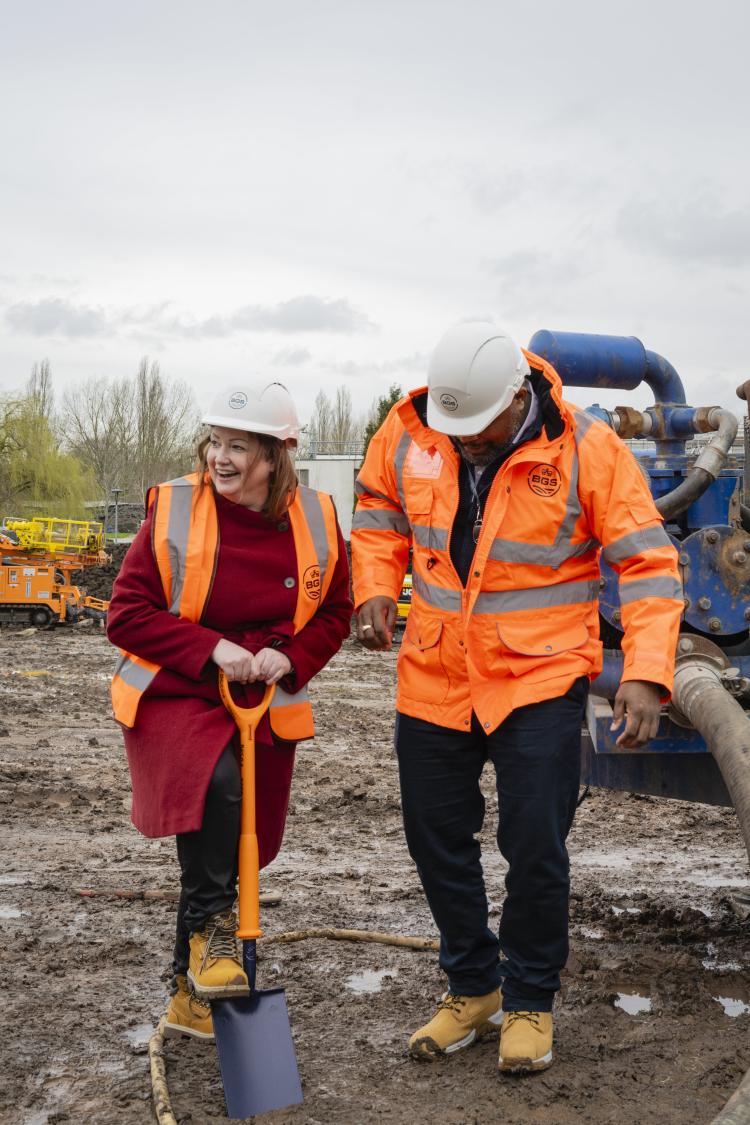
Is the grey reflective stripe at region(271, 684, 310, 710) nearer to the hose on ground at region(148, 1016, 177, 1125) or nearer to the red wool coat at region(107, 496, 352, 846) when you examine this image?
the red wool coat at region(107, 496, 352, 846)

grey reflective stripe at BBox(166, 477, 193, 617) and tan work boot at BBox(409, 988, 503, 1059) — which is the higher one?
grey reflective stripe at BBox(166, 477, 193, 617)

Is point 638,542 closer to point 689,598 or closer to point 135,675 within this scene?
point 689,598

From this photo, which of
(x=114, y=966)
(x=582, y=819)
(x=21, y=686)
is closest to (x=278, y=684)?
(x=114, y=966)

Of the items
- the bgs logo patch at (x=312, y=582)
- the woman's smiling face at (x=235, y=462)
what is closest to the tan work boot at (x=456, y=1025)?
the bgs logo patch at (x=312, y=582)

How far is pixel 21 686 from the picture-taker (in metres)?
14.2

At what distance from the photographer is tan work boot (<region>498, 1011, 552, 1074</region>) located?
3477 millimetres

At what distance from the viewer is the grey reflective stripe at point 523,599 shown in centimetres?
350

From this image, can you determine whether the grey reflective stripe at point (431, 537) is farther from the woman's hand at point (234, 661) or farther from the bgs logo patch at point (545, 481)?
the woman's hand at point (234, 661)

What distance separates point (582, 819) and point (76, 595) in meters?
16.4

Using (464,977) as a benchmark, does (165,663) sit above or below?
above

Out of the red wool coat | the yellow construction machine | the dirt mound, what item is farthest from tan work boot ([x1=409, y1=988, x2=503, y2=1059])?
the dirt mound

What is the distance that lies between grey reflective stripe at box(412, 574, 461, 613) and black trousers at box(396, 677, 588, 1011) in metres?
0.34

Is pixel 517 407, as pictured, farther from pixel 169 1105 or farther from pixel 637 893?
pixel 637 893

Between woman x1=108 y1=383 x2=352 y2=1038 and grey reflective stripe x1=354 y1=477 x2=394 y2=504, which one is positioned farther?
grey reflective stripe x1=354 y1=477 x2=394 y2=504
